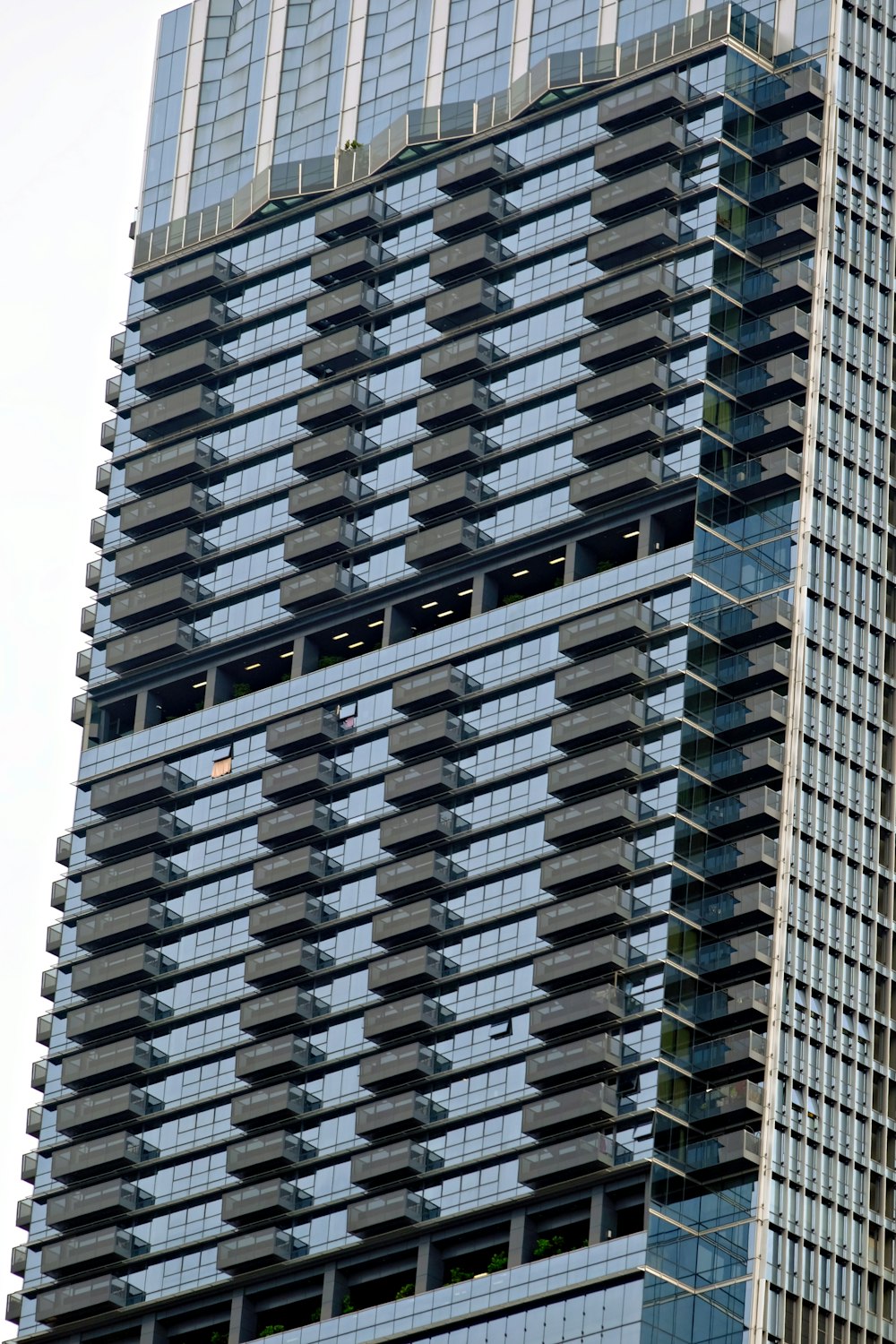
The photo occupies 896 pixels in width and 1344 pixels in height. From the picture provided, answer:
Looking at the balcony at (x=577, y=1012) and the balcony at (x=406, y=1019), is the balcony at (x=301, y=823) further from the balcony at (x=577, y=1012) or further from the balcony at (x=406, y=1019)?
the balcony at (x=577, y=1012)

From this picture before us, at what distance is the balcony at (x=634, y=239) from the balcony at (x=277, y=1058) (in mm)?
43668

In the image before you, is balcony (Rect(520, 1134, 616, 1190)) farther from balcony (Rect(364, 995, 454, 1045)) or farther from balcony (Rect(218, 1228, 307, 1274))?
balcony (Rect(218, 1228, 307, 1274))

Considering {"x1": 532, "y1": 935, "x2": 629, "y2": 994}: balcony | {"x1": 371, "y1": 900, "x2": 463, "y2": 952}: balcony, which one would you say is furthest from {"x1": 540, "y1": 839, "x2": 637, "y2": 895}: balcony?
{"x1": 371, "y1": 900, "x2": 463, "y2": 952}: balcony

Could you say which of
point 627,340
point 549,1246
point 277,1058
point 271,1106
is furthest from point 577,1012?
point 627,340

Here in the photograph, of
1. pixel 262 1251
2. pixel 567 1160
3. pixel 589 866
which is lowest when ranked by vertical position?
pixel 567 1160

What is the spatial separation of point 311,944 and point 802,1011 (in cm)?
2933

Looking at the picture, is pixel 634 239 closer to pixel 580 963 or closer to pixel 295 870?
pixel 295 870

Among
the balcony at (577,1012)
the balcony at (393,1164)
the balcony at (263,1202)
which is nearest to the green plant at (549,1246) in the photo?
the balcony at (393,1164)

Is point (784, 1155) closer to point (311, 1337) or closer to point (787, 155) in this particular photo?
point (311, 1337)

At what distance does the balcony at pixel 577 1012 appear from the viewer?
586ft

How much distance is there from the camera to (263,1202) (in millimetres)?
190500

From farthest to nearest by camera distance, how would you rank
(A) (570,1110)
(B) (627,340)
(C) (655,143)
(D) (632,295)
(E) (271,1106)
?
(C) (655,143), (D) (632,295), (B) (627,340), (E) (271,1106), (A) (570,1110)

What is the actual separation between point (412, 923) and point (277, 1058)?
10271mm

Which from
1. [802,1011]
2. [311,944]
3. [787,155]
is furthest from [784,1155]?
[787,155]
